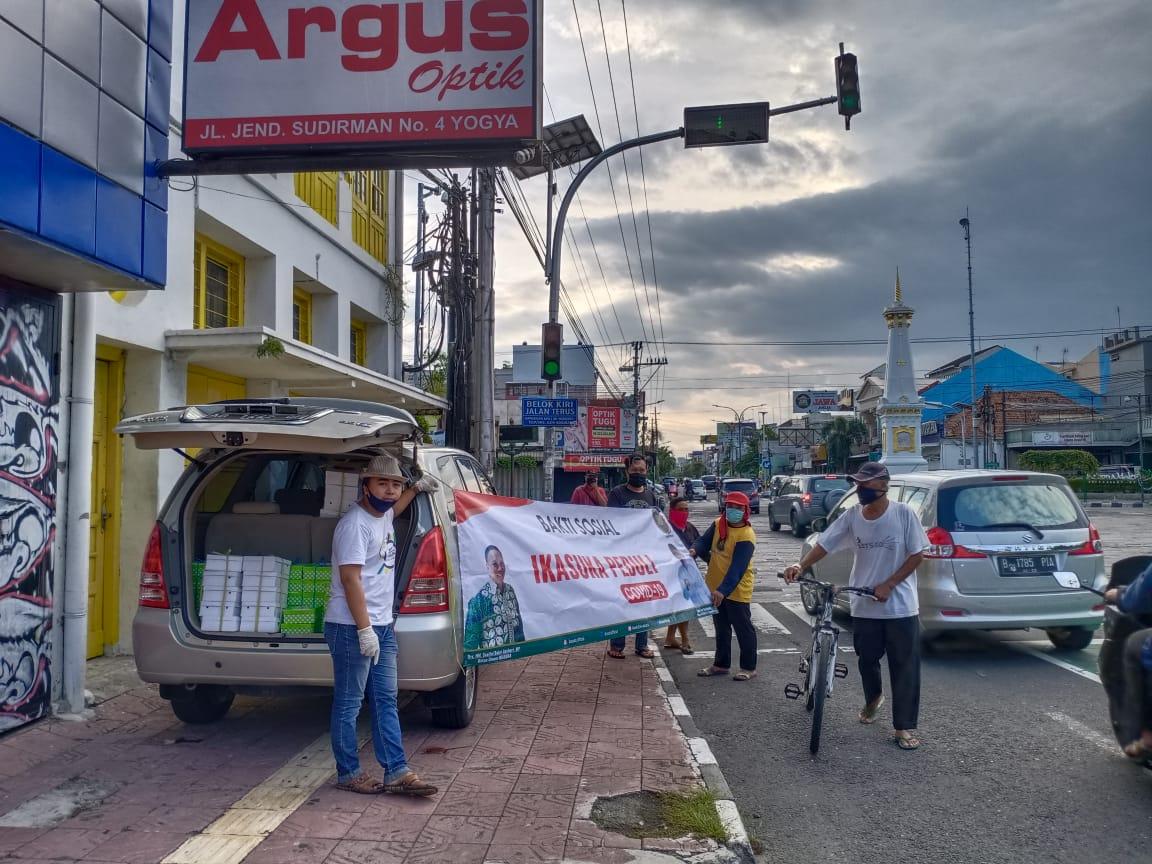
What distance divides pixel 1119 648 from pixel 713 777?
235 centimetres

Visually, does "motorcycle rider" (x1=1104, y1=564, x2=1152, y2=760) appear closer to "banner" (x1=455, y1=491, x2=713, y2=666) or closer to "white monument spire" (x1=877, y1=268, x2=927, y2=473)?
"banner" (x1=455, y1=491, x2=713, y2=666)

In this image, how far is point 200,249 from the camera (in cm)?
979

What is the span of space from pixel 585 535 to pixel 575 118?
931 centimetres

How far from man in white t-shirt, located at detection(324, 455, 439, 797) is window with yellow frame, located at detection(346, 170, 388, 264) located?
10031 millimetres

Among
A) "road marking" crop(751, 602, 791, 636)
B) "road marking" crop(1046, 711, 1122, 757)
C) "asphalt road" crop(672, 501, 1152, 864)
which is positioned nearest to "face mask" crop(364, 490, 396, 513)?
"asphalt road" crop(672, 501, 1152, 864)

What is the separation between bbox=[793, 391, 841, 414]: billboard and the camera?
281ft

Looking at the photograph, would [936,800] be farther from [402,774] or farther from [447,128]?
[447,128]

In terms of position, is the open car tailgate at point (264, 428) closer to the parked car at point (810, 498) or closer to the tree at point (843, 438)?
the parked car at point (810, 498)

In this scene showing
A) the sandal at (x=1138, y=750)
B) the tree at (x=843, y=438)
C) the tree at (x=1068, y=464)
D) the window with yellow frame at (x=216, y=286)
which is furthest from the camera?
the tree at (x=843, y=438)

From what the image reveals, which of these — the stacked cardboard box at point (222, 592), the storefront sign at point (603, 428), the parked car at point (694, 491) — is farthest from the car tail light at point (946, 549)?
the parked car at point (694, 491)

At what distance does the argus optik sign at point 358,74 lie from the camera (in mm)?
6941

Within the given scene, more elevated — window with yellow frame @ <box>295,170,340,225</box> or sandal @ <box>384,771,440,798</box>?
window with yellow frame @ <box>295,170,340,225</box>

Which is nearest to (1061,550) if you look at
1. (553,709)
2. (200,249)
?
(553,709)

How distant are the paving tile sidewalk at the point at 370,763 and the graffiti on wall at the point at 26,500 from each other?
0.35 meters
